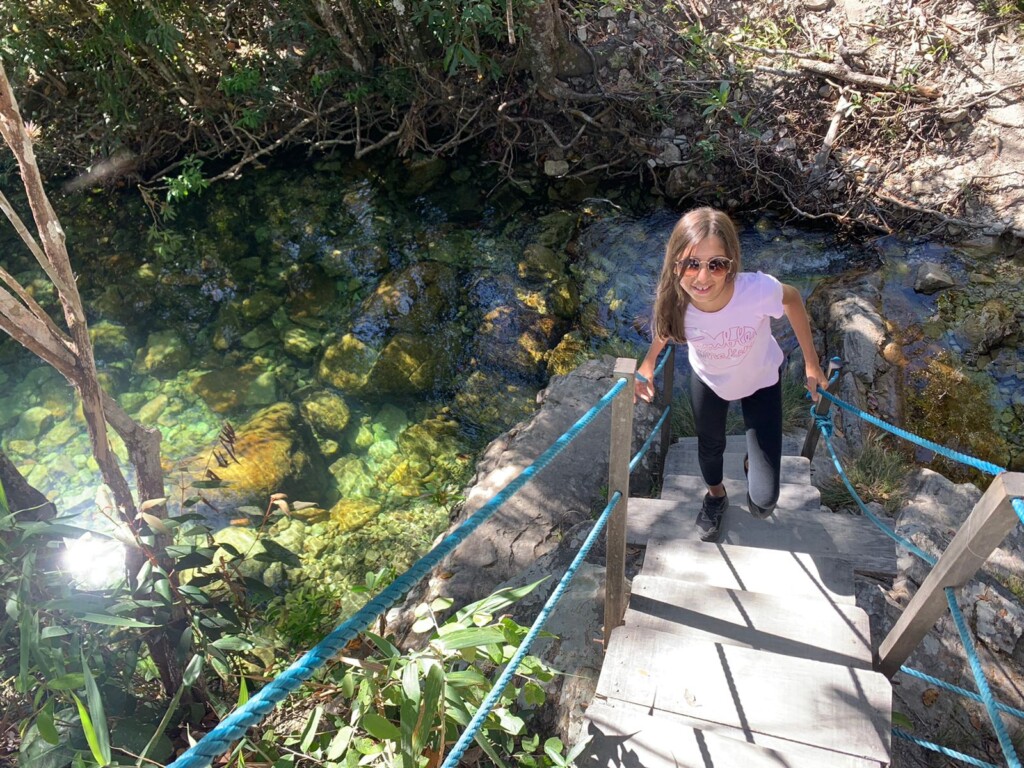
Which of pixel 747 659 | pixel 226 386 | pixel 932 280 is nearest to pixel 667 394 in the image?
pixel 747 659

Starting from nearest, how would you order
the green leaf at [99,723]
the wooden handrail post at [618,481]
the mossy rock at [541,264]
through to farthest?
the green leaf at [99,723]
the wooden handrail post at [618,481]
the mossy rock at [541,264]

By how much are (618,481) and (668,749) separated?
81 centimetres

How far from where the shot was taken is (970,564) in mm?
1628

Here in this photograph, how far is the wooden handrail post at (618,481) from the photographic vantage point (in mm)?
1940

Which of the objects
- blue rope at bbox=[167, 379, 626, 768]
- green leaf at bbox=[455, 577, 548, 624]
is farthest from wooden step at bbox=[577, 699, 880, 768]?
blue rope at bbox=[167, 379, 626, 768]

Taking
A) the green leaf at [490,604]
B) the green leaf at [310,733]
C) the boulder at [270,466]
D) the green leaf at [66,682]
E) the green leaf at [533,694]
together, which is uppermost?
the green leaf at [490,604]

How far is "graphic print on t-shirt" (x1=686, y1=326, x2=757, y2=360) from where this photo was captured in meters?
2.36

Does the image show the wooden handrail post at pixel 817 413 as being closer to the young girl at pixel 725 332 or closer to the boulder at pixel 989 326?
the young girl at pixel 725 332

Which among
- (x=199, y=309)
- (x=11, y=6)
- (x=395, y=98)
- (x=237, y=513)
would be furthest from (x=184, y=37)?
(x=237, y=513)

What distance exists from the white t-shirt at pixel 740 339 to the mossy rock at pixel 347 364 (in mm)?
3870

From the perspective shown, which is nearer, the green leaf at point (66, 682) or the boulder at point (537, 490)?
the green leaf at point (66, 682)

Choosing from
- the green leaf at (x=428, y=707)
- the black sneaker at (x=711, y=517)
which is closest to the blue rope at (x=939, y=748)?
the black sneaker at (x=711, y=517)

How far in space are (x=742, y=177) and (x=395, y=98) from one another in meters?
4.12

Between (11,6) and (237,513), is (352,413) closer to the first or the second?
(237,513)
